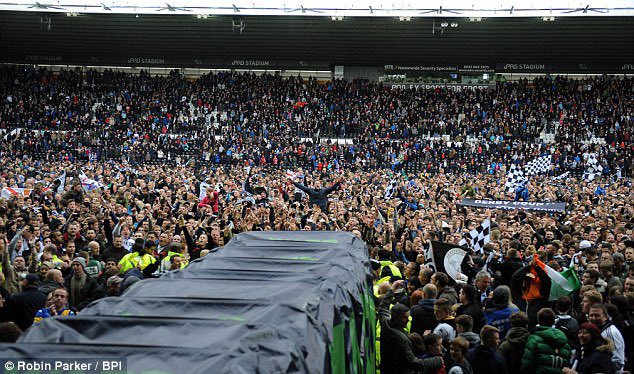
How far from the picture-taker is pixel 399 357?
214 inches

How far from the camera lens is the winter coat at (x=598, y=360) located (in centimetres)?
529

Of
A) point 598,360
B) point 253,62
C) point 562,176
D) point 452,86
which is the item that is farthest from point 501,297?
point 253,62

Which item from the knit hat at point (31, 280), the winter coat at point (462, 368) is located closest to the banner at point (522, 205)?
the winter coat at point (462, 368)

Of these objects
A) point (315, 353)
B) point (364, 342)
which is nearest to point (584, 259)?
point (364, 342)

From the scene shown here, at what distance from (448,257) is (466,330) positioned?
2.66 m

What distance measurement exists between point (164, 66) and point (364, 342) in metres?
49.9

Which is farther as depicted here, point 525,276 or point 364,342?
point 525,276

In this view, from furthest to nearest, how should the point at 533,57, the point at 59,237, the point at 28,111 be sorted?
the point at 533,57, the point at 28,111, the point at 59,237

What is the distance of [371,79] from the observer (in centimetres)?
5059

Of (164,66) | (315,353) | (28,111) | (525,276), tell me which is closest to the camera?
(315,353)

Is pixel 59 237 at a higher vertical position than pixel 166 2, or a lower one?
lower

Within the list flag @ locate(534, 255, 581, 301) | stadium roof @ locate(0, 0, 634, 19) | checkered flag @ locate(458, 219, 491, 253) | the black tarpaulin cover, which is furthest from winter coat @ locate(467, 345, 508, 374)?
stadium roof @ locate(0, 0, 634, 19)

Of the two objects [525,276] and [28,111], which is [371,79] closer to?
[28,111]

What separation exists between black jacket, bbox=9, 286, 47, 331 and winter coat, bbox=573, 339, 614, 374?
5042mm
